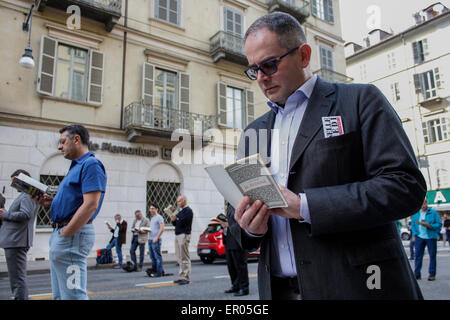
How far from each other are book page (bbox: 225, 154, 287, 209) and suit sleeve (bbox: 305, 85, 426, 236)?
0.42 ft

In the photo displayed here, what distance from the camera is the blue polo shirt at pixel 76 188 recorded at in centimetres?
289

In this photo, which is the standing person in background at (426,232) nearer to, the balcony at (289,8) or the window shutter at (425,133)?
the balcony at (289,8)

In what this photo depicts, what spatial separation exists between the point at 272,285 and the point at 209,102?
1564cm

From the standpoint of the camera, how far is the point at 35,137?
12227mm

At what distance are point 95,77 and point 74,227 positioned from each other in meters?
12.2

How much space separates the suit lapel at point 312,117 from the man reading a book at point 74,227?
2.04 metres

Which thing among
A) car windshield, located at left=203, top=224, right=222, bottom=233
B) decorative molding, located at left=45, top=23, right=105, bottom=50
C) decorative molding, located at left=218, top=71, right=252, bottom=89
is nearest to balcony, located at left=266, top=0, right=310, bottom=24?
decorative molding, located at left=218, top=71, right=252, bottom=89

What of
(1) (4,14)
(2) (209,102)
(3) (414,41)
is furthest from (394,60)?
(1) (4,14)

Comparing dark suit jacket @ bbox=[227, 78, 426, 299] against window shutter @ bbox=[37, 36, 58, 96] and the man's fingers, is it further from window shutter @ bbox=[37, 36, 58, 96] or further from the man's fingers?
window shutter @ bbox=[37, 36, 58, 96]

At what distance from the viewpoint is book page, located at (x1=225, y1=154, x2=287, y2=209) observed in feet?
4.07

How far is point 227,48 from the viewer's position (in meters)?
16.7

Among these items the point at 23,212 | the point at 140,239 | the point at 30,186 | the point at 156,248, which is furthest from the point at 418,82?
the point at 30,186

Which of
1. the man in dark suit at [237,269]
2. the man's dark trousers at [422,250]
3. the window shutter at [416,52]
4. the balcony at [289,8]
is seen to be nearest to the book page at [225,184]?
the man in dark suit at [237,269]
